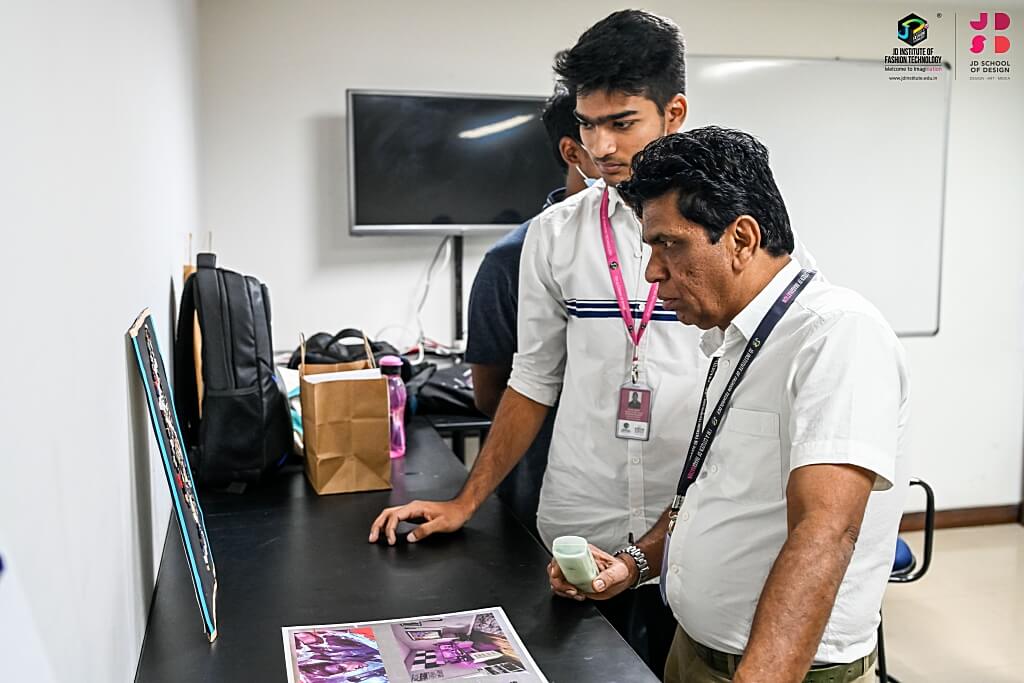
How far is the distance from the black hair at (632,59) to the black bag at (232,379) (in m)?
0.84

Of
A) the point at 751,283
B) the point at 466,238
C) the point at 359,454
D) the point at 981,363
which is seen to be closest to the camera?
the point at 751,283

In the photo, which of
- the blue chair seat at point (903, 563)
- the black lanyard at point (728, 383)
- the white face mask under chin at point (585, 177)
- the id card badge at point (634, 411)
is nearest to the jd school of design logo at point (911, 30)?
the blue chair seat at point (903, 563)

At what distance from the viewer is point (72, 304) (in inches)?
35.7

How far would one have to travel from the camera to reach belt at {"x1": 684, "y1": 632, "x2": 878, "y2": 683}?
4.43ft

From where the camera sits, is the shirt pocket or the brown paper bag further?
the brown paper bag

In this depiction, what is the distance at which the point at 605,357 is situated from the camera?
1.81m

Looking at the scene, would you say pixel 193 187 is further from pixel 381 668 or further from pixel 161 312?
pixel 381 668

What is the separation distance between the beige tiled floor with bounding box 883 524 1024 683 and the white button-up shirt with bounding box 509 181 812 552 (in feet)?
6.72

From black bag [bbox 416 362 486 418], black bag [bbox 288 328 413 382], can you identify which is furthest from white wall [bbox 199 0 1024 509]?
black bag [bbox 416 362 486 418]

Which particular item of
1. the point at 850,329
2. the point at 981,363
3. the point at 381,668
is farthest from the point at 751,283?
the point at 981,363

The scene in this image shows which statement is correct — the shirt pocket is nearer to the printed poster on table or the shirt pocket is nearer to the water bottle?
the printed poster on table

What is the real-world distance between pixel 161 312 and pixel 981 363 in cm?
436

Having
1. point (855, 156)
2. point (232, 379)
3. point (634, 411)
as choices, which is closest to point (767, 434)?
point (634, 411)

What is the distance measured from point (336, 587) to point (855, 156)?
3.96 m
